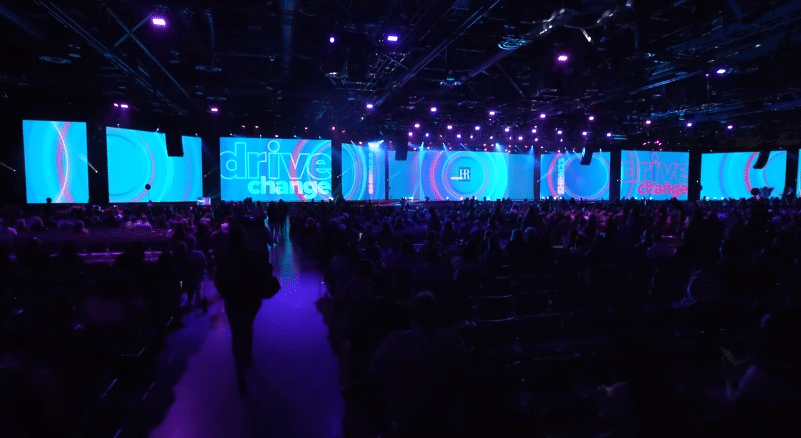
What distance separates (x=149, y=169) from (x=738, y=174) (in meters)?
31.2

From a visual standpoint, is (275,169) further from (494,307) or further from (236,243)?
(494,307)

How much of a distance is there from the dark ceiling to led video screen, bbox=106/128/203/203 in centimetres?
142

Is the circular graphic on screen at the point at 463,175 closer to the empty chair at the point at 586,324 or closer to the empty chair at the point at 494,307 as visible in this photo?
the empty chair at the point at 494,307

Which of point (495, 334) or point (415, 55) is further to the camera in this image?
point (415, 55)

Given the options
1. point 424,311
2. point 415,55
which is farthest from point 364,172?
point 424,311

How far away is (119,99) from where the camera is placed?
616 inches

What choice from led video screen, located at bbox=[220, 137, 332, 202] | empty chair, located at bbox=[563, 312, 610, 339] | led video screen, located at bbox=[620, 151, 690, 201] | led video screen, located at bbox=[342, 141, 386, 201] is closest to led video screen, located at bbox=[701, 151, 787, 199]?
led video screen, located at bbox=[620, 151, 690, 201]

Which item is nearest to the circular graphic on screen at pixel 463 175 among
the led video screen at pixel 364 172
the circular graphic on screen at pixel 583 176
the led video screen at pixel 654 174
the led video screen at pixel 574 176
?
the led video screen at pixel 364 172

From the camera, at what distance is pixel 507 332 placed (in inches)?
151

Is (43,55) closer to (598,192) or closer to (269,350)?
(269,350)

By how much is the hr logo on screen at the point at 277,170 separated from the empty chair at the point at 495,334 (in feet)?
62.4

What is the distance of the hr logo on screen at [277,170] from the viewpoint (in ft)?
68.7

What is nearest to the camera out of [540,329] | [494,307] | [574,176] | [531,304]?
[540,329]

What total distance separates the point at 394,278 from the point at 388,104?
11.1 m
